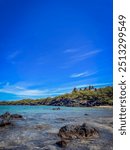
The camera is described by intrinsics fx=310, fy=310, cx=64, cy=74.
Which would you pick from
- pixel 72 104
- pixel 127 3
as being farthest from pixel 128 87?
pixel 72 104

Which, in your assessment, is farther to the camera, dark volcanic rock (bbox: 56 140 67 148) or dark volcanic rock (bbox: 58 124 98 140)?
dark volcanic rock (bbox: 58 124 98 140)

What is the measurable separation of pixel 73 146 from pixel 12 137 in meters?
1.93

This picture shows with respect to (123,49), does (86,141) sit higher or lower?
lower

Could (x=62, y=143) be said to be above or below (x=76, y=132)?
below

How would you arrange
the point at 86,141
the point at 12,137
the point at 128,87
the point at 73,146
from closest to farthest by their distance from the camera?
the point at 128,87
the point at 73,146
the point at 86,141
the point at 12,137

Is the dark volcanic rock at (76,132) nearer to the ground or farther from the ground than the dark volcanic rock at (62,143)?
farther from the ground

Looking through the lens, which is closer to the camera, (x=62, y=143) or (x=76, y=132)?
(x=62, y=143)

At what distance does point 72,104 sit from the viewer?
21.5 metres

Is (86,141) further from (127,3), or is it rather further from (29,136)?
(127,3)

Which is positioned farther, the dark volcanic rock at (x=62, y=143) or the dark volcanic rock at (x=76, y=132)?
the dark volcanic rock at (x=76, y=132)

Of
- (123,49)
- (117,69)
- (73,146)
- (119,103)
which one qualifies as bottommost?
(73,146)

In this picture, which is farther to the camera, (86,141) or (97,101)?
(97,101)

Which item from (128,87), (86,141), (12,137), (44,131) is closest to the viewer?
(128,87)

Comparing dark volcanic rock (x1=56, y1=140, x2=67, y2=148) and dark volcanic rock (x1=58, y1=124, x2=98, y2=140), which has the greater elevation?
dark volcanic rock (x1=58, y1=124, x2=98, y2=140)
